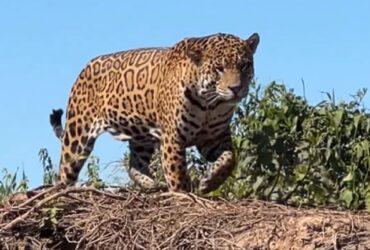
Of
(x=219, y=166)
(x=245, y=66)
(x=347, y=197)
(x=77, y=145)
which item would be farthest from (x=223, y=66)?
(x=77, y=145)

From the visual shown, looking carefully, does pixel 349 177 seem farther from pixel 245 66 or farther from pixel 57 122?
pixel 57 122

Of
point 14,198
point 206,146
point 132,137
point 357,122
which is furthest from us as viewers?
point 132,137

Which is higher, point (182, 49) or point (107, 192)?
point (182, 49)

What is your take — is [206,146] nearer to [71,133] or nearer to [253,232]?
[71,133]

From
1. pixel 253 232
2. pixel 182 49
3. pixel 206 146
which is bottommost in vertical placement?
pixel 253 232

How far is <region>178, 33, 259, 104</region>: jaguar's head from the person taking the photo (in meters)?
10.9

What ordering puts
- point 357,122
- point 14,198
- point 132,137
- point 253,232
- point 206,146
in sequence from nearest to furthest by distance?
point 253,232, point 14,198, point 357,122, point 206,146, point 132,137

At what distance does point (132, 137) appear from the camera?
12227 millimetres

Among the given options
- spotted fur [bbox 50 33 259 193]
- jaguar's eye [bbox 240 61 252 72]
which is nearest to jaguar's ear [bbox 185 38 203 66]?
spotted fur [bbox 50 33 259 193]

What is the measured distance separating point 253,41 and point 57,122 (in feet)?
8.31

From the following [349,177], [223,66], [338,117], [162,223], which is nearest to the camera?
[162,223]

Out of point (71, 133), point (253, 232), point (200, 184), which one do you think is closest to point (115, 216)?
point (253, 232)

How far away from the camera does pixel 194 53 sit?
11.4 metres

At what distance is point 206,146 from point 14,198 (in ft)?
8.57
